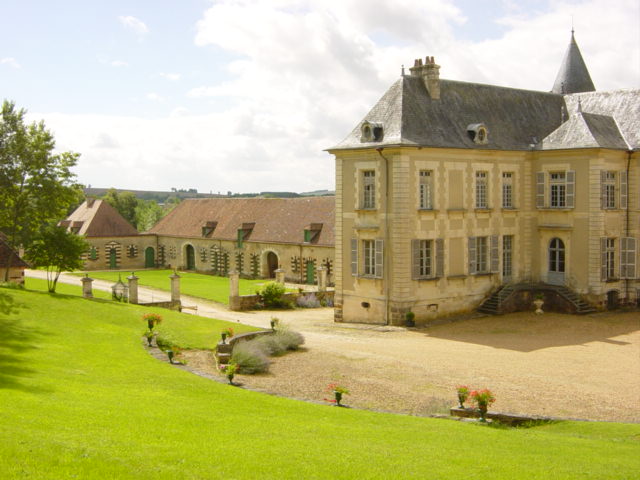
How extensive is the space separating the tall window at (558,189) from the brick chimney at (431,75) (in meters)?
5.88

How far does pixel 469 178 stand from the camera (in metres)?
27.1

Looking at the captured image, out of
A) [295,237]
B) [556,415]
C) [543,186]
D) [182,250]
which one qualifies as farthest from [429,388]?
[182,250]

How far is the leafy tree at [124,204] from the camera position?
7541 centimetres

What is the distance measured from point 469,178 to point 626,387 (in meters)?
12.4

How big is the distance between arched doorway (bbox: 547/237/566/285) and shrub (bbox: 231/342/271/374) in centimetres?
1564

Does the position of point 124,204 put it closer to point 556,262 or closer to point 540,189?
point 540,189

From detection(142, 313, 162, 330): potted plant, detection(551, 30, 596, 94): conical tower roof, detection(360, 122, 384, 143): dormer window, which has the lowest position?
detection(142, 313, 162, 330): potted plant

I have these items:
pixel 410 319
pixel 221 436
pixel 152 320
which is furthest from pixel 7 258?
pixel 221 436

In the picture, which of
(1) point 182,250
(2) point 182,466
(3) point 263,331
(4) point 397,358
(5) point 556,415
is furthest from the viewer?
(1) point 182,250

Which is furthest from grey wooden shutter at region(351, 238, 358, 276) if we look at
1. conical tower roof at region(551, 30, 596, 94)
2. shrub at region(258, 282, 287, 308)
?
conical tower roof at region(551, 30, 596, 94)

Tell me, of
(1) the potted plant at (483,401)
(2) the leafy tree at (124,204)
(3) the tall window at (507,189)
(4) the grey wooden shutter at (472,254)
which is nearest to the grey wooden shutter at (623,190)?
(3) the tall window at (507,189)

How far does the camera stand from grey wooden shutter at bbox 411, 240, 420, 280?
82.8 ft

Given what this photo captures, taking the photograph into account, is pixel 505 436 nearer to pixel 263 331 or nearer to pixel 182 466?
pixel 182 466

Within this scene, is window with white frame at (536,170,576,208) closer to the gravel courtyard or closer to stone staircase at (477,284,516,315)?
stone staircase at (477,284,516,315)
